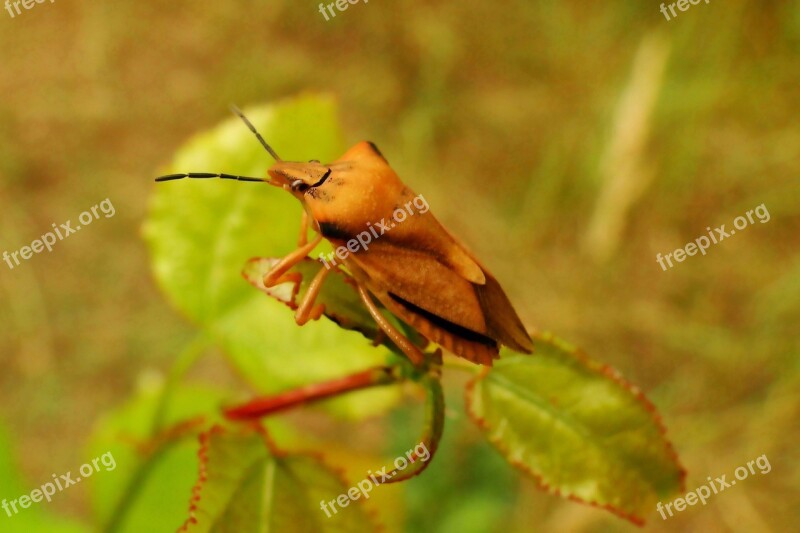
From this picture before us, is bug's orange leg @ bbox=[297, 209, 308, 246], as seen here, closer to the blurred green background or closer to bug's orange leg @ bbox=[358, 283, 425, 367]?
bug's orange leg @ bbox=[358, 283, 425, 367]

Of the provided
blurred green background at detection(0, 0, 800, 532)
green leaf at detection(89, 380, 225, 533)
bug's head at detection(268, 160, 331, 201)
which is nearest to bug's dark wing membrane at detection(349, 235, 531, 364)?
bug's head at detection(268, 160, 331, 201)

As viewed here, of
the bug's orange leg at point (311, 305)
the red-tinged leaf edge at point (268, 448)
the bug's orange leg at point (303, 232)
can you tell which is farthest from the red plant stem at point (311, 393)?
the bug's orange leg at point (303, 232)

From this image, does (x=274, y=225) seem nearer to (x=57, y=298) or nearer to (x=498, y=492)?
(x=498, y=492)

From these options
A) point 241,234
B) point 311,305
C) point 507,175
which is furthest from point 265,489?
point 507,175

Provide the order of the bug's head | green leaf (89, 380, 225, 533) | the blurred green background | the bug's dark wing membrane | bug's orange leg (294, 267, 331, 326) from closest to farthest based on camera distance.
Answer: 1. bug's orange leg (294, 267, 331, 326)
2. the bug's dark wing membrane
3. the bug's head
4. green leaf (89, 380, 225, 533)
5. the blurred green background

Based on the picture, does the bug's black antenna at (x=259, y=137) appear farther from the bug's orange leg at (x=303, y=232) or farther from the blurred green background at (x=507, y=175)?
the blurred green background at (x=507, y=175)
